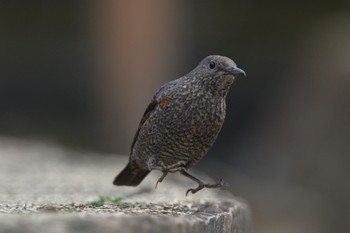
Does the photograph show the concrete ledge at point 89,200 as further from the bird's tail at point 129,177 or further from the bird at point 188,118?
the bird at point 188,118

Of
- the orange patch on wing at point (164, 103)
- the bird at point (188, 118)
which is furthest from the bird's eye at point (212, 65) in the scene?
the orange patch on wing at point (164, 103)

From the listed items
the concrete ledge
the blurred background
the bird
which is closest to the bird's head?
the bird

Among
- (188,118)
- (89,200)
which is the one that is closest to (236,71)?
(188,118)

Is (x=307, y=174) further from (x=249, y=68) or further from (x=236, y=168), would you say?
(x=249, y=68)

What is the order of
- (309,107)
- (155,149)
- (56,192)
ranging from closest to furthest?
(155,149)
(56,192)
(309,107)

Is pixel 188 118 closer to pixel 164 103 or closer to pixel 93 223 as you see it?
pixel 164 103

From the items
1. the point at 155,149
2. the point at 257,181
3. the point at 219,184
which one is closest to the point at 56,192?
the point at 155,149

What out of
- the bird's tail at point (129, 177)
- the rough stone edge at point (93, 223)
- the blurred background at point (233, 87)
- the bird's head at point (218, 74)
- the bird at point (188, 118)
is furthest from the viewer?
the blurred background at point (233, 87)

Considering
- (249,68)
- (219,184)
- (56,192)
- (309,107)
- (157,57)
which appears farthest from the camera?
(249,68)
